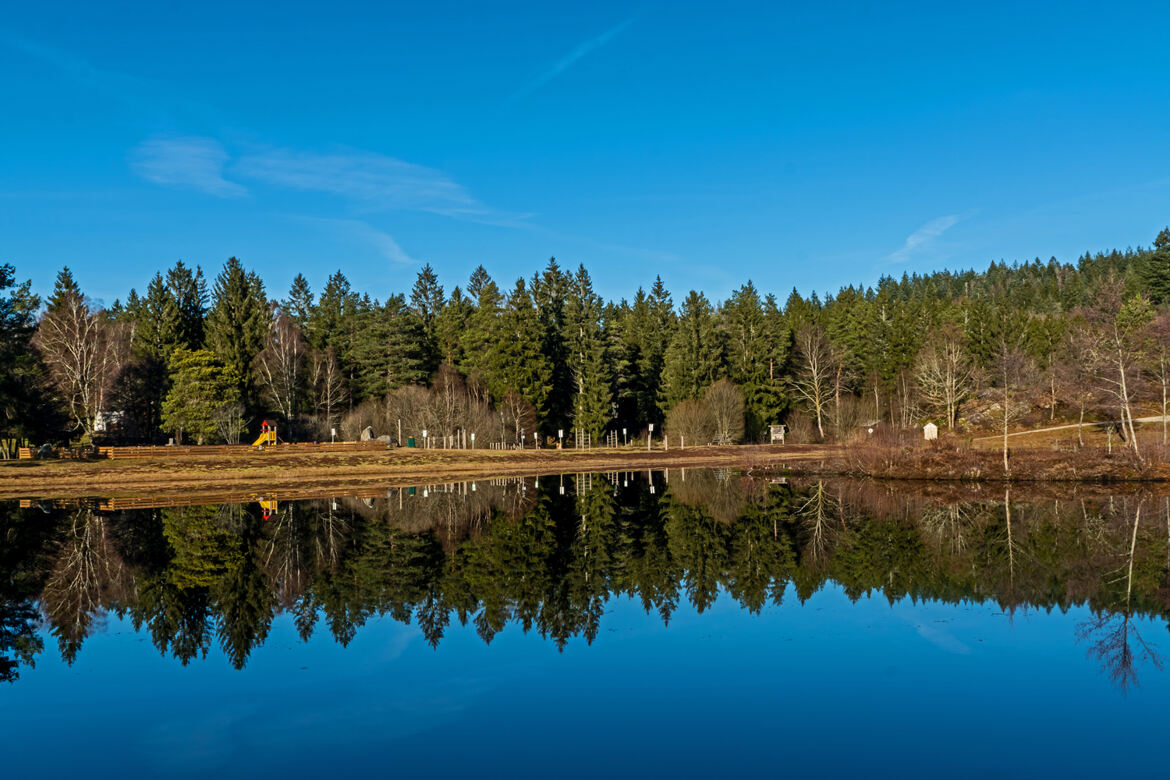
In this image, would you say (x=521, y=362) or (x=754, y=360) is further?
(x=754, y=360)

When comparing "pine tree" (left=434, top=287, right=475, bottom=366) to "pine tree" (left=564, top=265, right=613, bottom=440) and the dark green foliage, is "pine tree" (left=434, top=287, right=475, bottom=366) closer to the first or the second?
"pine tree" (left=564, top=265, right=613, bottom=440)

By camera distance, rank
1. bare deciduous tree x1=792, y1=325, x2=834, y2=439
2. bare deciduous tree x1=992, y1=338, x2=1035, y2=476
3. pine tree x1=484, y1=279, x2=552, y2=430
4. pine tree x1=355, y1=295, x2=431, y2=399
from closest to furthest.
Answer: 1. bare deciduous tree x1=992, y1=338, x2=1035, y2=476
2. pine tree x1=484, y1=279, x2=552, y2=430
3. pine tree x1=355, y1=295, x2=431, y2=399
4. bare deciduous tree x1=792, y1=325, x2=834, y2=439

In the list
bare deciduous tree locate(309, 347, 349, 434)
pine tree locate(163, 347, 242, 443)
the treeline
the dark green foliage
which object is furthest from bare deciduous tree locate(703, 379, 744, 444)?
the dark green foliage

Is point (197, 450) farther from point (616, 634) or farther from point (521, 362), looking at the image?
point (616, 634)

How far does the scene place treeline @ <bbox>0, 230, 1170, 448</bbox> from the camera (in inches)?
2283

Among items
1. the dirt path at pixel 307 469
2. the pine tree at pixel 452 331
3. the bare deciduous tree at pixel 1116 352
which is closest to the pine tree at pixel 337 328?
the pine tree at pixel 452 331

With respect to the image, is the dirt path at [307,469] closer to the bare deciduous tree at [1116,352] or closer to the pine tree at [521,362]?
the pine tree at [521,362]

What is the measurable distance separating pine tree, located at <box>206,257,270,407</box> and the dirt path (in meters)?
24.9

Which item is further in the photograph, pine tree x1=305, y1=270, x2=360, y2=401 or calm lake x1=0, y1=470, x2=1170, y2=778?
pine tree x1=305, y1=270, x2=360, y2=401

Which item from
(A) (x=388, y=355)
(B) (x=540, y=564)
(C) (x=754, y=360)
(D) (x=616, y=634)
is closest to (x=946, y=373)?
(C) (x=754, y=360)

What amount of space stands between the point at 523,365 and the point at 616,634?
5566 cm

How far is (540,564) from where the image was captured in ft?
58.1

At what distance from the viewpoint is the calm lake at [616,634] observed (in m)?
8.28

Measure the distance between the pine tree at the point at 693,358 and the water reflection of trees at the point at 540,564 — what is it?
44.7 meters
